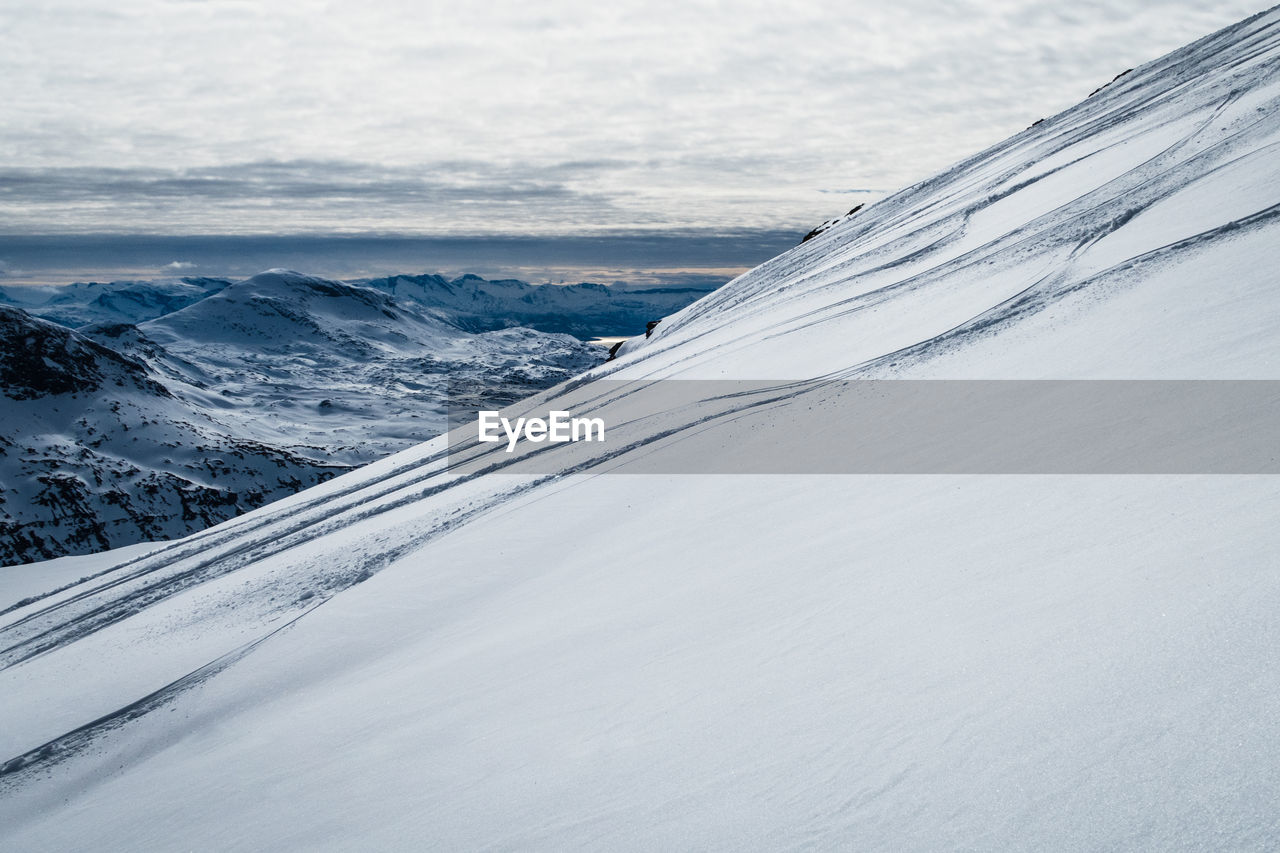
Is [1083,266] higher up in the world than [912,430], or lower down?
higher up

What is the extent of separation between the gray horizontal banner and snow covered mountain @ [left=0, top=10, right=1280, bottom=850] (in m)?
0.25

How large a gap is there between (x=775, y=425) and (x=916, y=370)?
2.32 metres

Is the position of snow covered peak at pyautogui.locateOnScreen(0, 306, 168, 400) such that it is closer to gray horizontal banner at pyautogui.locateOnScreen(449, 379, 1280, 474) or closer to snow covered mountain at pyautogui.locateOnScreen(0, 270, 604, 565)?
snow covered mountain at pyautogui.locateOnScreen(0, 270, 604, 565)

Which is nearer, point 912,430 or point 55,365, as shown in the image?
point 912,430

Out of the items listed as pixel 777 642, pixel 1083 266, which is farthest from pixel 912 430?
pixel 1083 266

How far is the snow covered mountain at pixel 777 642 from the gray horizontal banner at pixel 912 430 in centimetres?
25

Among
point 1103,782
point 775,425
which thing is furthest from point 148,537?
point 1103,782

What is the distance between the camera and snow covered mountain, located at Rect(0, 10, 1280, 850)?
3682 millimetres

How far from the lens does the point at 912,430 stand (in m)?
9.40

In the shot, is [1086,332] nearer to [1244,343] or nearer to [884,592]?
[1244,343]

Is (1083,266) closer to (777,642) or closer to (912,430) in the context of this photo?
(912,430)

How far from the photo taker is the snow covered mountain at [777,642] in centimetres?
368

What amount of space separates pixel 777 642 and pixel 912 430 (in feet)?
15.7

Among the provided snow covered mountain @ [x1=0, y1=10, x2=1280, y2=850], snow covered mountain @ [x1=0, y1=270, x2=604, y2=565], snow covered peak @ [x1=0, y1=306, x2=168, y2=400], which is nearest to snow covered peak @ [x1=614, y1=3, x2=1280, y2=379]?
snow covered mountain @ [x1=0, y1=10, x2=1280, y2=850]
